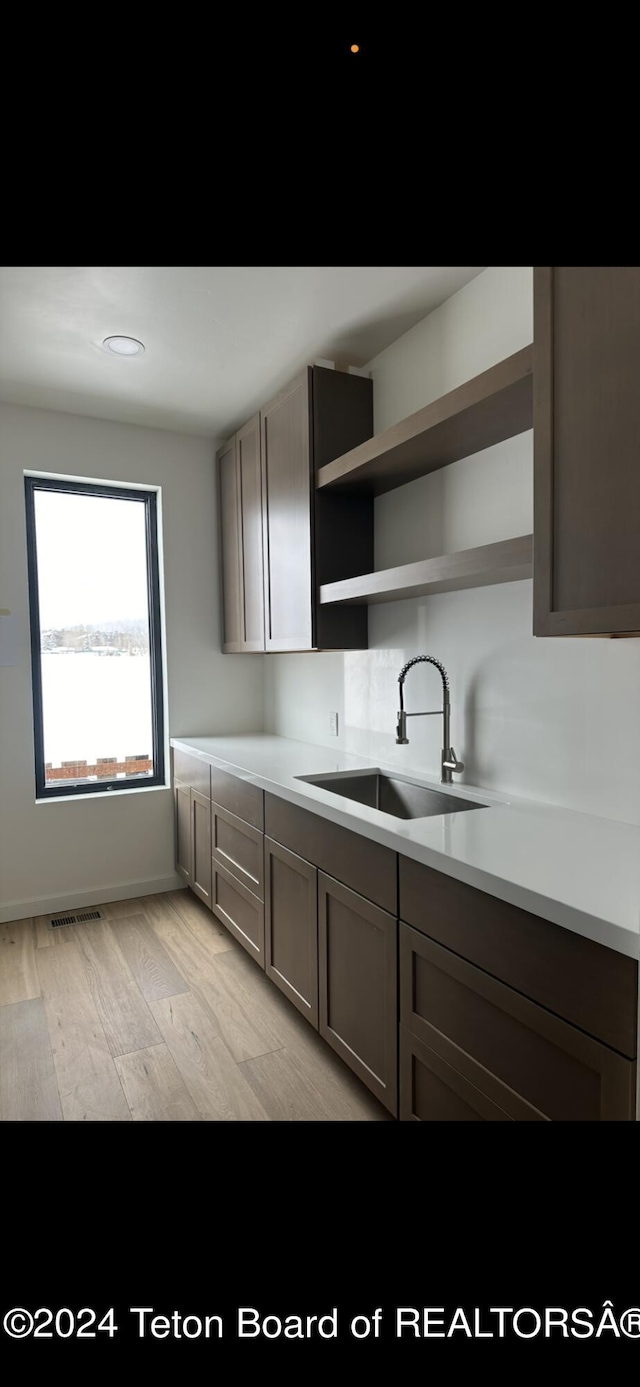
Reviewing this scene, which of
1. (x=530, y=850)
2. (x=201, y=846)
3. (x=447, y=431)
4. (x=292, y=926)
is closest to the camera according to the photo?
(x=530, y=850)

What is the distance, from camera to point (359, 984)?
1704 mm

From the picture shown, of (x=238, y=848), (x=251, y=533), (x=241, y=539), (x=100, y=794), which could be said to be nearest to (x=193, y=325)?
(x=251, y=533)

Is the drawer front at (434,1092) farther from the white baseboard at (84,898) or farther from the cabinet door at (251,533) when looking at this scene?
the white baseboard at (84,898)

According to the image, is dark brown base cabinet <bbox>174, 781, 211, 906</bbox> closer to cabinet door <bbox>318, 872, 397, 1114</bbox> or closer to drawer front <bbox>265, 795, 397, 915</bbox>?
drawer front <bbox>265, 795, 397, 915</bbox>

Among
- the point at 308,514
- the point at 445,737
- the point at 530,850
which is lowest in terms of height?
the point at 530,850

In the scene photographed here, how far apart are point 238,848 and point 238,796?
0.72 feet

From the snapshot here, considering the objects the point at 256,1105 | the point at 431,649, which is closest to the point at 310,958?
the point at 256,1105

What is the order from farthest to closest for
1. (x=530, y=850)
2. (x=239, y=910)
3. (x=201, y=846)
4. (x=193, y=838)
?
(x=193, y=838)
(x=201, y=846)
(x=239, y=910)
(x=530, y=850)

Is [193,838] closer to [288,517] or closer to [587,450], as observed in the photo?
[288,517]

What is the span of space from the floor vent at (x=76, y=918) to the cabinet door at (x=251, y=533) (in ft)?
5.01

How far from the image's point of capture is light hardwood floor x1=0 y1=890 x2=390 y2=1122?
1.79 meters

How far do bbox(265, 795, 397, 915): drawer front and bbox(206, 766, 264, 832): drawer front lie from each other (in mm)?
79

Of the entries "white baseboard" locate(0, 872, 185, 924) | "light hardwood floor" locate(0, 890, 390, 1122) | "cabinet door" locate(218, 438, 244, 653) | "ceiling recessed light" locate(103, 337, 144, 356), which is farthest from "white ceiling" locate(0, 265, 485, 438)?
"white baseboard" locate(0, 872, 185, 924)
